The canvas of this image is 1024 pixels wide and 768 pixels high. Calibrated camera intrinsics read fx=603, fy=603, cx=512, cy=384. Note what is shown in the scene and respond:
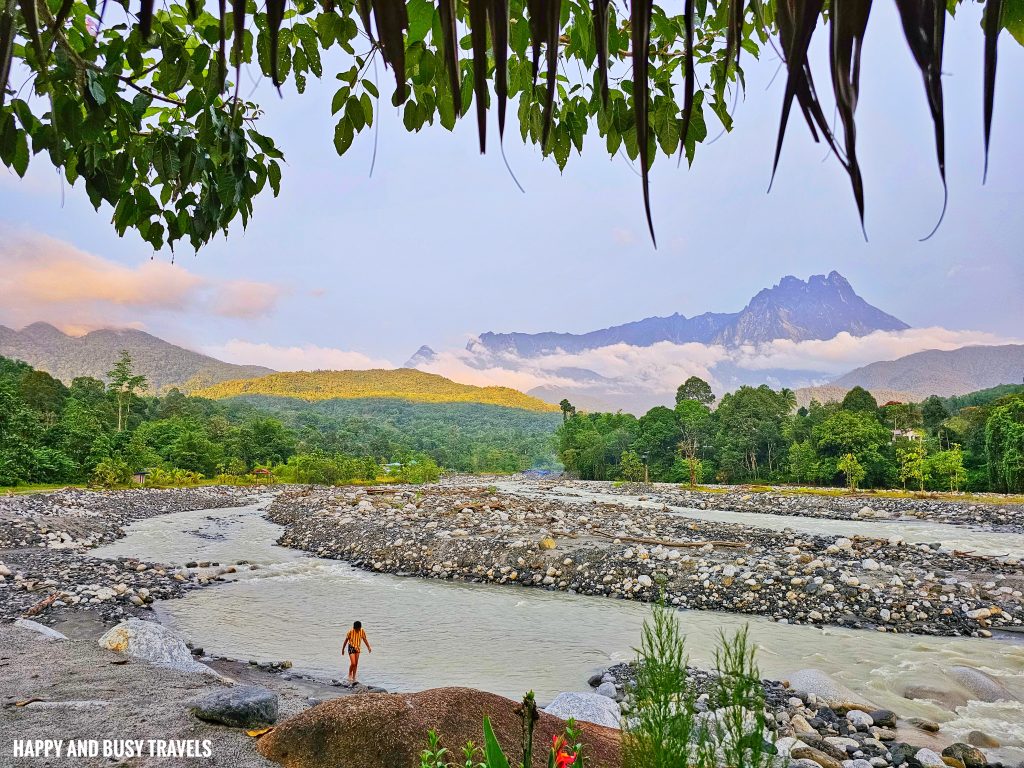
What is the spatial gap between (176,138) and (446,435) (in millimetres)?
86926

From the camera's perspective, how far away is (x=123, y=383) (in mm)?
42500

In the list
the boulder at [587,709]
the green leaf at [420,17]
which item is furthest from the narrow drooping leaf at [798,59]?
the boulder at [587,709]

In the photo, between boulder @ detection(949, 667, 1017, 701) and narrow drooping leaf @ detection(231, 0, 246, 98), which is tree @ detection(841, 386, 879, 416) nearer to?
boulder @ detection(949, 667, 1017, 701)

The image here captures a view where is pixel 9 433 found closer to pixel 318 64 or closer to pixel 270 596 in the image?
pixel 270 596

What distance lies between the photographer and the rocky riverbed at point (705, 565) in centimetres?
780

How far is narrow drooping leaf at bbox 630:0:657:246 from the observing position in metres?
0.52

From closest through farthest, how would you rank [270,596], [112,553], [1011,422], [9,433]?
1. [270,596]
2. [112,553]
3. [9,433]
4. [1011,422]

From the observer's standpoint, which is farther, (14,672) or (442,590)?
(442,590)

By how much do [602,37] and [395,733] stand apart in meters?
2.65

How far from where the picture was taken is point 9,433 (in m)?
24.8

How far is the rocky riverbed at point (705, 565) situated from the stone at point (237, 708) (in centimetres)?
323

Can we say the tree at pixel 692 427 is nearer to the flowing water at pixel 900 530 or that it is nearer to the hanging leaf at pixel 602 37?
the flowing water at pixel 900 530

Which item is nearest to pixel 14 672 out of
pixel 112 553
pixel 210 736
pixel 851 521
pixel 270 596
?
pixel 210 736

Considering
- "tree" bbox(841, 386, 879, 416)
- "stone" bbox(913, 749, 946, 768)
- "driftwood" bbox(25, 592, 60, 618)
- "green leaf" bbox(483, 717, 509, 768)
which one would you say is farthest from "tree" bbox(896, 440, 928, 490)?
"green leaf" bbox(483, 717, 509, 768)
